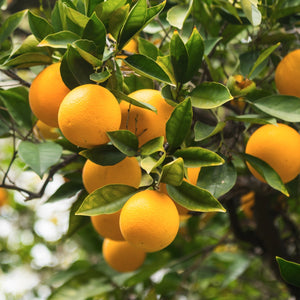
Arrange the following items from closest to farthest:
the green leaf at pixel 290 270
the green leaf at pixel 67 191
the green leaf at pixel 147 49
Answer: the green leaf at pixel 290 270
the green leaf at pixel 147 49
the green leaf at pixel 67 191

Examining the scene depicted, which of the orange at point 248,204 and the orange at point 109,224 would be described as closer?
the orange at point 109,224

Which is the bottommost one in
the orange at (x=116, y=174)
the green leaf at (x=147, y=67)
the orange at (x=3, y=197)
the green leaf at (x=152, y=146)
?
the orange at (x=3, y=197)

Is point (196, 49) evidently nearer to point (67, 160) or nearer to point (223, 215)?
point (67, 160)

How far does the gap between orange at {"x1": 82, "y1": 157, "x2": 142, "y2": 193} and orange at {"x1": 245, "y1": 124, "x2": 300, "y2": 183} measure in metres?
0.32

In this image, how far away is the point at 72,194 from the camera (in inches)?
51.2

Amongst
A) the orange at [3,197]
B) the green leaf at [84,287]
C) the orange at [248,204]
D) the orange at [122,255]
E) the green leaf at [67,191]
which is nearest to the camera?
the green leaf at [67,191]

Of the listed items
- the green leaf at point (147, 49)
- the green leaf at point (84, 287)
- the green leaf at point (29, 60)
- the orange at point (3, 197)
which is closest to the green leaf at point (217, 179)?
the green leaf at point (147, 49)

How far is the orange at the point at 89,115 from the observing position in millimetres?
857

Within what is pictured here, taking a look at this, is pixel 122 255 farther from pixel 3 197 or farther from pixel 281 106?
pixel 3 197

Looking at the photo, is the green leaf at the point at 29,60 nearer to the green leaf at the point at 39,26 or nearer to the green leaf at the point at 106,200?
the green leaf at the point at 39,26

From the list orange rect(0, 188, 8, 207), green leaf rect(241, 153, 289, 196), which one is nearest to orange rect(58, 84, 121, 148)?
green leaf rect(241, 153, 289, 196)

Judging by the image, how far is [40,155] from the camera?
111 centimetres

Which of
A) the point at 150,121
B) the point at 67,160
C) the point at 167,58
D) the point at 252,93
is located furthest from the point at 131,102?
the point at 67,160

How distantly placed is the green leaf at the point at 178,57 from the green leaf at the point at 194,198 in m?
0.28
